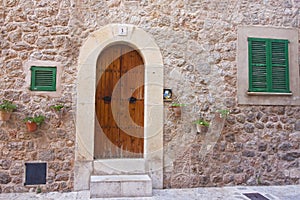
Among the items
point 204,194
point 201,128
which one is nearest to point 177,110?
point 201,128

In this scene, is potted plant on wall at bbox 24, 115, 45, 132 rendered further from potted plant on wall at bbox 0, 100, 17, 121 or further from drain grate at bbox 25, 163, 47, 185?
drain grate at bbox 25, 163, 47, 185

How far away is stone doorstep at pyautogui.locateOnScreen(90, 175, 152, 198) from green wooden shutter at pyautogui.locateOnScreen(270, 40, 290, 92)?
275 cm

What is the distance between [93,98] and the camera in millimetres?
4195

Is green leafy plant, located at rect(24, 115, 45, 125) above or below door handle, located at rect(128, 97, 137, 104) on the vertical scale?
below

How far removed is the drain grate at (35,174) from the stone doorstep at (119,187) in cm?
78

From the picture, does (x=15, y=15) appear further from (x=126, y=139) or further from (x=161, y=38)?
(x=126, y=139)

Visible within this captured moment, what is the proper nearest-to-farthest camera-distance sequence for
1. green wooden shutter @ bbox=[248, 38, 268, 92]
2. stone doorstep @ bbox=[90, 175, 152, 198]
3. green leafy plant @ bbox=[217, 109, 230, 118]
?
1. stone doorstep @ bbox=[90, 175, 152, 198]
2. green leafy plant @ bbox=[217, 109, 230, 118]
3. green wooden shutter @ bbox=[248, 38, 268, 92]

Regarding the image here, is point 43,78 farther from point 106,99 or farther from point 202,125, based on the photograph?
point 202,125

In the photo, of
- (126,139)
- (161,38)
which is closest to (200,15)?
(161,38)

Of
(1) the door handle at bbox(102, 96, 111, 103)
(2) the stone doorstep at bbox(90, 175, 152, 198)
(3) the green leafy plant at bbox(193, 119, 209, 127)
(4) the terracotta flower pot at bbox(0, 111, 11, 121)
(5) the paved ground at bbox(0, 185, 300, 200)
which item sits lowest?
(5) the paved ground at bbox(0, 185, 300, 200)

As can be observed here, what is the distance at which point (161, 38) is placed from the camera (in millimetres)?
4438

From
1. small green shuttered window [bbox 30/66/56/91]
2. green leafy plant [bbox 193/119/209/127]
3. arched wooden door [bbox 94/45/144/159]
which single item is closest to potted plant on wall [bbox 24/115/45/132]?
small green shuttered window [bbox 30/66/56/91]

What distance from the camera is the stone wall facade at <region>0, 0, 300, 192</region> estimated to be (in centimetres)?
406

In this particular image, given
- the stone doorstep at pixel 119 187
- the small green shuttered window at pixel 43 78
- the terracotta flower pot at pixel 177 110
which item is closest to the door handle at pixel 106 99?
the small green shuttered window at pixel 43 78
